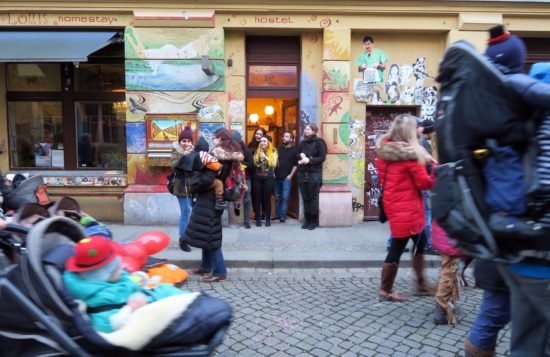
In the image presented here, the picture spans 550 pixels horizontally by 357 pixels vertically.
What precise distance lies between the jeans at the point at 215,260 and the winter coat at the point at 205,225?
0.46 feet

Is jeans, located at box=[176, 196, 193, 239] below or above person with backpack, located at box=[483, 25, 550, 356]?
A: below

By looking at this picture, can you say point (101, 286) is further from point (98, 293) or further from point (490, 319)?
point (490, 319)

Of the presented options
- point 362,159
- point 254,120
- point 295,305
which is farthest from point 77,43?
point 295,305

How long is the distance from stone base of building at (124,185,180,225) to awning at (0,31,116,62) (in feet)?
8.54

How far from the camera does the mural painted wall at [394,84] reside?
8992mm

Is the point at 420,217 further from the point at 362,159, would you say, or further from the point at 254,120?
the point at 254,120

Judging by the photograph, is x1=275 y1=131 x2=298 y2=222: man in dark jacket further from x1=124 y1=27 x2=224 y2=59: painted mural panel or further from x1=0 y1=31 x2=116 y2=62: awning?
x1=0 y1=31 x2=116 y2=62: awning

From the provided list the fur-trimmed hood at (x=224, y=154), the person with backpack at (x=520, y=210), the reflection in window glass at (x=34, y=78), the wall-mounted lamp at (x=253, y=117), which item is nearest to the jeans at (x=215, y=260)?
the fur-trimmed hood at (x=224, y=154)

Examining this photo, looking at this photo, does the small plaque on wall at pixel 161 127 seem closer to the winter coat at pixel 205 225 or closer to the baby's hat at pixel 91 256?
the winter coat at pixel 205 225

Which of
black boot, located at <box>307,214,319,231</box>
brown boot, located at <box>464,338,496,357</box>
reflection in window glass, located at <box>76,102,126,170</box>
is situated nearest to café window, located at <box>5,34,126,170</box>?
reflection in window glass, located at <box>76,102,126,170</box>

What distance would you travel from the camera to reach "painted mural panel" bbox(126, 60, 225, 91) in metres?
8.56

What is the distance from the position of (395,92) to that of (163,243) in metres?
7.20

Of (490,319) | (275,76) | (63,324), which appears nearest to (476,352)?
(490,319)

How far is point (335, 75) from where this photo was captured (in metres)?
8.69
